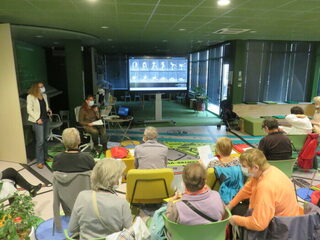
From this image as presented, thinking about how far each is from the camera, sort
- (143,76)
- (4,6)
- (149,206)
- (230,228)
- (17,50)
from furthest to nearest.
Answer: (143,76) → (17,50) → (4,6) → (149,206) → (230,228)

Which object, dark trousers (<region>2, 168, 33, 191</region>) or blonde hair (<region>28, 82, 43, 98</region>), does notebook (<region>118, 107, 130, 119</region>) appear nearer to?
blonde hair (<region>28, 82, 43, 98</region>)

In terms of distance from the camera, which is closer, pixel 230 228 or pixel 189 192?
pixel 189 192

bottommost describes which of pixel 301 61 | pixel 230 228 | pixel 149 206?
pixel 149 206

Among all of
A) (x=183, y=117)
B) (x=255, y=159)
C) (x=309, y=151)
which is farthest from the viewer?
(x=183, y=117)

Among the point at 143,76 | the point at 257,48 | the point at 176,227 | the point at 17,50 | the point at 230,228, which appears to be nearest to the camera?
the point at 176,227

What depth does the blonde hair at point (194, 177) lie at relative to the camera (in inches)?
72.0

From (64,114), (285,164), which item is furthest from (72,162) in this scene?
(64,114)

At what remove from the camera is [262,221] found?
191 centimetres

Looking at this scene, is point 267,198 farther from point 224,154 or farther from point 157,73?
point 157,73

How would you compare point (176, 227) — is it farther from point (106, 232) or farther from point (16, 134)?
point (16, 134)

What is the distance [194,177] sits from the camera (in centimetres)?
182

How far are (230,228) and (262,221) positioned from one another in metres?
0.55

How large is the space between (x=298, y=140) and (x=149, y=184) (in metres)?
2.96

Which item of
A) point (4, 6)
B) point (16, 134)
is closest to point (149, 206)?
point (16, 134)
